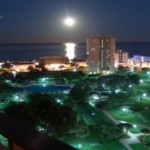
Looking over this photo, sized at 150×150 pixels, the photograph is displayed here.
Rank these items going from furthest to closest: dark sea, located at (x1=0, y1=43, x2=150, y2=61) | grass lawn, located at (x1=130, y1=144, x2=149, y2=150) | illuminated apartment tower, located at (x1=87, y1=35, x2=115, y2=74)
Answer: dark sea, located at (x1=0, y1=43, x2=150, y2=61) → illuminated apartment tower, located at (x1=87, y1=35, x2=115, y2=74) → grass lawn, located at (x1=130, y1=144, x2=149, y2=150)

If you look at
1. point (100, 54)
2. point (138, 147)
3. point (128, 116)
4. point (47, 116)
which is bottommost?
point (138, 147)

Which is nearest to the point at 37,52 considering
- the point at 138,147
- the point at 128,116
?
the point at 128,116

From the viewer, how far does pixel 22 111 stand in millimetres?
6859

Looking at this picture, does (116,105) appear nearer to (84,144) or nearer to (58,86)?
(84,144)

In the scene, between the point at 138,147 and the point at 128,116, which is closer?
the point at 138,147

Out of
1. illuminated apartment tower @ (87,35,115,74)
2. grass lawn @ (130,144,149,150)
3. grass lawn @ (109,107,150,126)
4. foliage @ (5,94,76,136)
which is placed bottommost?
grass lawn @ (130,144,149,150)

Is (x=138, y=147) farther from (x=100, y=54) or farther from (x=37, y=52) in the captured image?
(x=37, y=52)

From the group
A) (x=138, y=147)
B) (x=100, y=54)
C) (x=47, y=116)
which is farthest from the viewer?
(x=100, y=54)

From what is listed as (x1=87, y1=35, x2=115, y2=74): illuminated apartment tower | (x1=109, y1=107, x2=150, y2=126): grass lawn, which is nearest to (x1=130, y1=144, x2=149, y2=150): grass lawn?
(x1=109, y1=107, x2=150, y2=126): grass lawn

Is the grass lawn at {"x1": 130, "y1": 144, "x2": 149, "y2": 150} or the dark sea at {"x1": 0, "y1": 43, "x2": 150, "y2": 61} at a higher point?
the dark sea at {"x1": 0, "y1": 43, "x2": 150, "y2": 61}

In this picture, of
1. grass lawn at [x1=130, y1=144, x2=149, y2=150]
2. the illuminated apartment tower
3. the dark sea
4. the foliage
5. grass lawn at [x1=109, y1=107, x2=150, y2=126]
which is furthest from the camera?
the dark sea

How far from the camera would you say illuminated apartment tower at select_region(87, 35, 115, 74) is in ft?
91.1

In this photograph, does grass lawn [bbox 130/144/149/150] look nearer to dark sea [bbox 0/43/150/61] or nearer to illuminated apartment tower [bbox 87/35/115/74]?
illuminated apartment tower [bbox 87/35/115/74]

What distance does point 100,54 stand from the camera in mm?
28328
